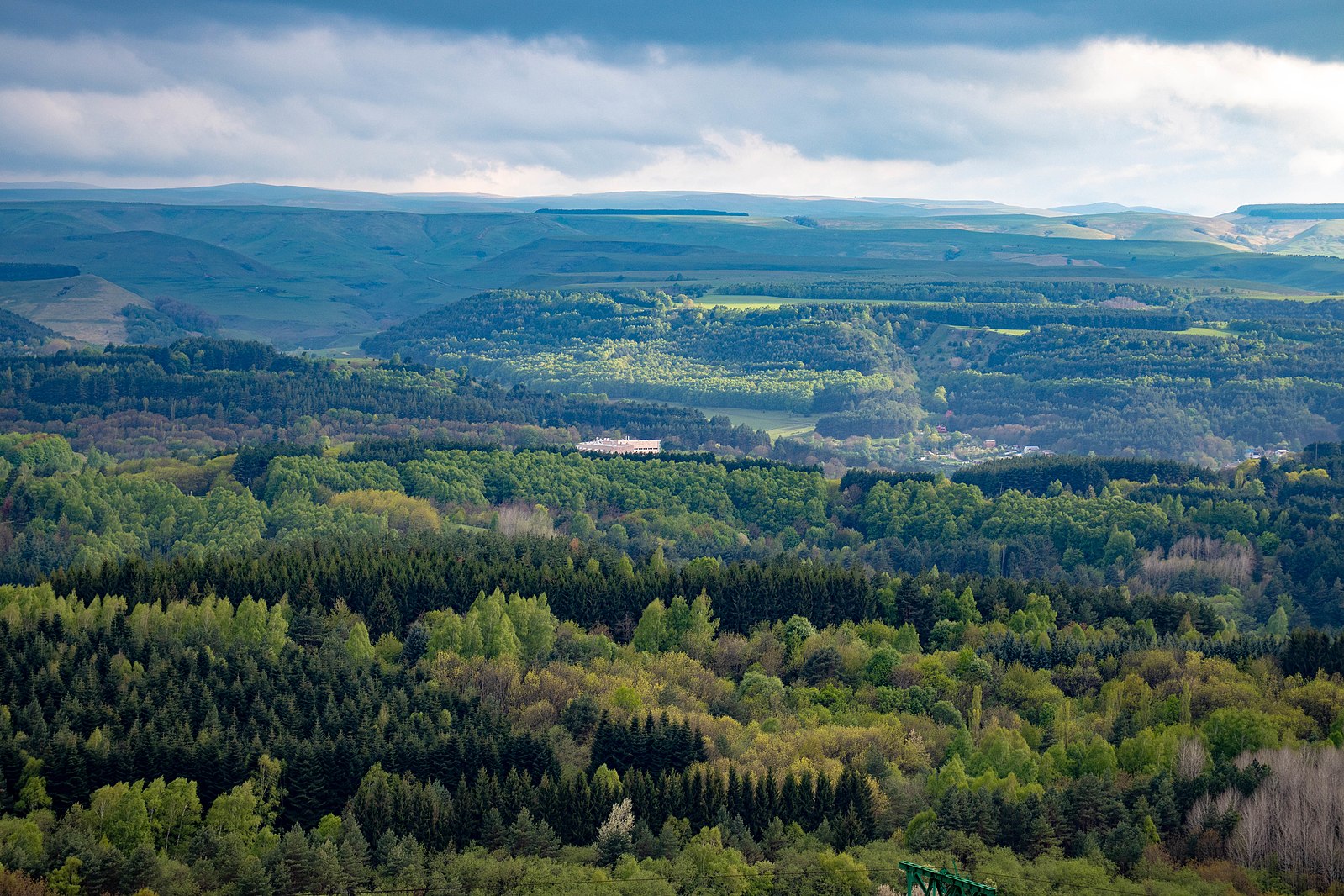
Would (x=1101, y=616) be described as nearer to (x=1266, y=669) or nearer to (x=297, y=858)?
(x=1266, y=669)

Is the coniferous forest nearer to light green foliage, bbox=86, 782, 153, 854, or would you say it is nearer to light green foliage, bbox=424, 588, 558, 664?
light green foliage, bbox=86, 782, 153, 854

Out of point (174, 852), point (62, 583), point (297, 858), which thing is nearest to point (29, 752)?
point (174, 852)

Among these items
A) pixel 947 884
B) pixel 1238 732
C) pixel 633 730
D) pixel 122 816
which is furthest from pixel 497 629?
pixel 947 884

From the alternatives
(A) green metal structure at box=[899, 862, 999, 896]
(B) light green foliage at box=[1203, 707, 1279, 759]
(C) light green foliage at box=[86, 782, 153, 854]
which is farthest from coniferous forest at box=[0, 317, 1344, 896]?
(A) green metal structure at box=[899, 862, 999, 896]

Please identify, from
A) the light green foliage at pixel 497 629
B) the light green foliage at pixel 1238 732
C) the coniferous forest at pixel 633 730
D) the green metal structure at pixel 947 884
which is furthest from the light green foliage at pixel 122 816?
the light green foliage at pixel 1238 732

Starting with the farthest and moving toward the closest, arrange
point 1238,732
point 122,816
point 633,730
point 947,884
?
point 1238,732
point 633,730
point 122,816
point 947,884

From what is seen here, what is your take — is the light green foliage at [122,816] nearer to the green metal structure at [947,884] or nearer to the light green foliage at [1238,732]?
the green metal structure at [947,884]

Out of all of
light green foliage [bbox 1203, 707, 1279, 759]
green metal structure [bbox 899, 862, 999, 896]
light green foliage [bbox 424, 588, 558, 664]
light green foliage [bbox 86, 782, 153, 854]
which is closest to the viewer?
green metal structure [bbox 899, 862, 999, 896]

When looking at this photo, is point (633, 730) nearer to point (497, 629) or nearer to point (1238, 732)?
point (497, 629)

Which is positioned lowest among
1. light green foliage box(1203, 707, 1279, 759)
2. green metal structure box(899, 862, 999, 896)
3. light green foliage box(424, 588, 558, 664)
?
light green foliage box(424, 588, 558, 664)

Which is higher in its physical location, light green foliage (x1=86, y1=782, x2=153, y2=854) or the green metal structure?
the green metal structure

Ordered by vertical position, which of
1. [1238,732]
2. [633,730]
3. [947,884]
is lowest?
[633,730]
